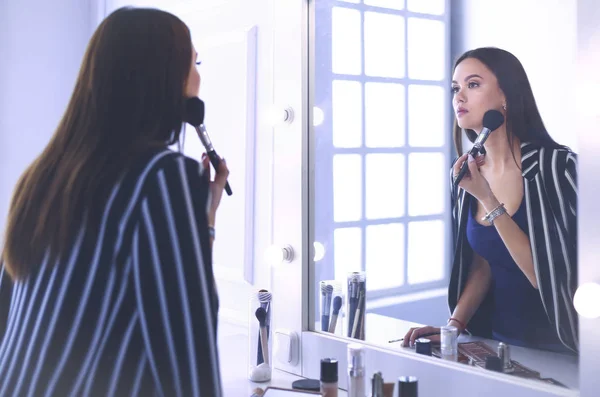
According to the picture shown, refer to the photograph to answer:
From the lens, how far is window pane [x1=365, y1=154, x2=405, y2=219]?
101cm

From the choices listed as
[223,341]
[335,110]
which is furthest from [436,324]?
[223,341]

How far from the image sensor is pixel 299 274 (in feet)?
3.81

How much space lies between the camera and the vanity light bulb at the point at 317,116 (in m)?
1.16

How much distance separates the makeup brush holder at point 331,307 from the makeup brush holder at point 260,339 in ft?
0.31

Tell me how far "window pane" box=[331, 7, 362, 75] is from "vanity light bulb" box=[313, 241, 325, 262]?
31cm

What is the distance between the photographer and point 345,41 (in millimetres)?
1105

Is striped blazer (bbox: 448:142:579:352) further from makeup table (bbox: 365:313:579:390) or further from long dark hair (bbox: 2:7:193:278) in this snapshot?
long dark hair (bbox: 2:7:193:278)

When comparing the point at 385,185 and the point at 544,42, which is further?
the point at 385,185

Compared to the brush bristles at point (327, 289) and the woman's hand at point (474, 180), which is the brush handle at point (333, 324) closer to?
the brush bristles at point (327, 289)

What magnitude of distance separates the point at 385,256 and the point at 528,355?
274mm

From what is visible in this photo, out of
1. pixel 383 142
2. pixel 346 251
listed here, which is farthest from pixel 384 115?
pixel 346 251

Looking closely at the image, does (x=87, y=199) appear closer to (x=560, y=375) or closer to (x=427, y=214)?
(x=427, y=214)

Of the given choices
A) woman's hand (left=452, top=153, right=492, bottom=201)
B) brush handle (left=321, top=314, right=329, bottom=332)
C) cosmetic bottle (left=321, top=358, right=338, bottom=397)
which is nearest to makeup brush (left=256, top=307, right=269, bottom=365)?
brush handle (left=321, top=314, right=329, bottom=332)

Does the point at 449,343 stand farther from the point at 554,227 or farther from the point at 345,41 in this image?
the point at 345,41
